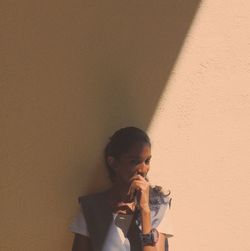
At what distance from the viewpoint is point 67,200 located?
2230 mm

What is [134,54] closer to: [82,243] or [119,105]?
[119,105]

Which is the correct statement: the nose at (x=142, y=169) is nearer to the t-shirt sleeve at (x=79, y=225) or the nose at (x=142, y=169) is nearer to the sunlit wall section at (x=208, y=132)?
the sunlit wall section at (x=208, y=132)

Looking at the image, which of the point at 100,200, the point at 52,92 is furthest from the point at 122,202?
the point at 52,92

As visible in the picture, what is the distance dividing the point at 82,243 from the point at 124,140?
48cm

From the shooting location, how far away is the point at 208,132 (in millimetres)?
2355

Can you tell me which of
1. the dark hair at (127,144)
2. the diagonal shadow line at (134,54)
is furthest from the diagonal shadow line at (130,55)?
the dark hair at (127,144)

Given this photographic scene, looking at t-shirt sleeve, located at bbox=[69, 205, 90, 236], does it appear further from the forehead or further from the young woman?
the forehead

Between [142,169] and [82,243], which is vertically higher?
[142,169]

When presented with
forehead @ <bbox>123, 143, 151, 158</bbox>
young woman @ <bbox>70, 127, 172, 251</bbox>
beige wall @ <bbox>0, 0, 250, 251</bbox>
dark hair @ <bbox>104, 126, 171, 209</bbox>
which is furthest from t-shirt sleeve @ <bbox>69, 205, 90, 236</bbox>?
forehead @ <bbox>123, 143, 151, 158</bbox>

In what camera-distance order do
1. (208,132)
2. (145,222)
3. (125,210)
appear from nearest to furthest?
1. (145,222)
2. (125,210)
3. (208,132)

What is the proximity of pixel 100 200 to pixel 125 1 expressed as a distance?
88cm

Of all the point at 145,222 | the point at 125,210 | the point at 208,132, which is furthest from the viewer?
the point at 208,132

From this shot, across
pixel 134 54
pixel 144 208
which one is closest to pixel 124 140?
pixel 144 208

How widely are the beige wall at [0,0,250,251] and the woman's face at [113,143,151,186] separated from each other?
→ 170 mm
